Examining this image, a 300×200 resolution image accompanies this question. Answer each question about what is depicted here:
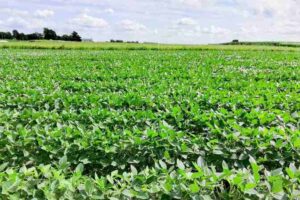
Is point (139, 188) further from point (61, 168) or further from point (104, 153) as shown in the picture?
point (104, 153)

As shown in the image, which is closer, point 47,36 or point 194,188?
point 194,188

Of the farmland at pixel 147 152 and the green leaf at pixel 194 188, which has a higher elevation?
the green leaf at pixel 194 188

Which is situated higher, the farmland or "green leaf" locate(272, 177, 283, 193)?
"green leaf" locate(272, 177, 283, 193)

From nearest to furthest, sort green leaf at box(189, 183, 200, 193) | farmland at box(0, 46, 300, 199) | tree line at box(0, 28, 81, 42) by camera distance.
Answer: green leaf at box(189, 183, 200, 193), farmland at box(0, 46, 300, 199), tree line at box(0, 28, 81, 42)

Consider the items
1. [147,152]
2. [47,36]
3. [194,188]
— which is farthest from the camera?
[47,36]

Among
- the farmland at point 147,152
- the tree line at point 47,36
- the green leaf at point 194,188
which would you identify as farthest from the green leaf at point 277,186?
the tree line at point 47,36

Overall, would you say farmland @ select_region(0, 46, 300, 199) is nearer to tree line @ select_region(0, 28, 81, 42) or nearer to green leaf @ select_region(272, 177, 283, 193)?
green leaf @ select_region(272, 177, 283, 193)

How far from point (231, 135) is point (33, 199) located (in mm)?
2279

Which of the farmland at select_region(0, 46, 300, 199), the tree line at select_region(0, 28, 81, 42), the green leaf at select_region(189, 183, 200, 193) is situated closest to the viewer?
the green leaf at select_region(189, 183, 200, 193)

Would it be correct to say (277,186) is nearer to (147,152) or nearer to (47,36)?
(147,152)

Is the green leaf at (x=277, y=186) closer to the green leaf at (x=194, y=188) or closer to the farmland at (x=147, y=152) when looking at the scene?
the farmland at (x=147, y=152)

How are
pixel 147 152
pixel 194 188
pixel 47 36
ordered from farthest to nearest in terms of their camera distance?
pixel 47 36 < pixel 147 152 < pixel 194 188

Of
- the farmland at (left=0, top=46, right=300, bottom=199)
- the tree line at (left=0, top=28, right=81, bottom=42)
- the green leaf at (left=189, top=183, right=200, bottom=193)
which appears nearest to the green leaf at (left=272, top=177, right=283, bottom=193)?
the farmland at (left=0, top=46, right=300, bottom=199)

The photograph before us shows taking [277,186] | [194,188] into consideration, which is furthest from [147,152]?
[277,186]
